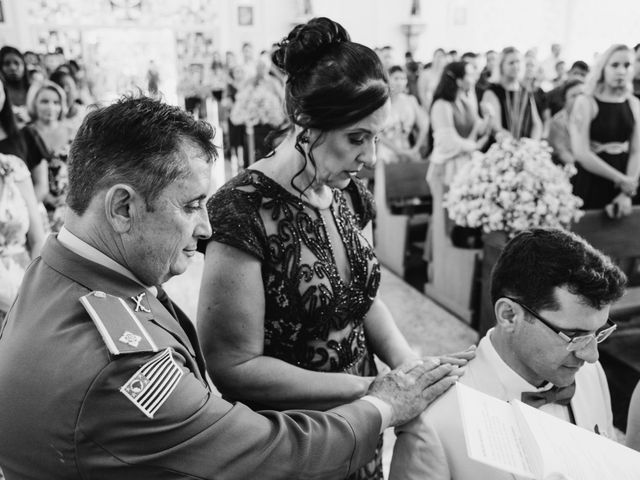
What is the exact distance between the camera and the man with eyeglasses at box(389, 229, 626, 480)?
1.51 m

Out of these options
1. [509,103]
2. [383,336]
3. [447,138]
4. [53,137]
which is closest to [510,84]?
[509,103]

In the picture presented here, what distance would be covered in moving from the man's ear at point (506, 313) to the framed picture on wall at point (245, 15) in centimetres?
1454

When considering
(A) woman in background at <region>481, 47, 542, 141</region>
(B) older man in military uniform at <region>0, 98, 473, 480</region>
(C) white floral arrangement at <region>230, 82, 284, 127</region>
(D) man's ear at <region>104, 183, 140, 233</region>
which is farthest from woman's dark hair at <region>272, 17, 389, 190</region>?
(C) white floral arrangement at <region>230, 82, 284, 127</region>

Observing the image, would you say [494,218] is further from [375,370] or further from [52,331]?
[52,331]

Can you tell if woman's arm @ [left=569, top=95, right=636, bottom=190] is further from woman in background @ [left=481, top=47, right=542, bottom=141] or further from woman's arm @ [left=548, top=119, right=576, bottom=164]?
woman's arm @ [left=548, top=119, right=576, bottom=164]

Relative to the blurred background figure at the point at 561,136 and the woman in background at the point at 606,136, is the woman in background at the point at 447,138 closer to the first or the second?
the woman in background at the point at 606,136

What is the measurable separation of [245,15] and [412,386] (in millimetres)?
14896

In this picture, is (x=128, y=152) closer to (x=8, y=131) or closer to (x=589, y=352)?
(x=589, y=352)

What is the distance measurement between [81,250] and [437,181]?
4095 mm

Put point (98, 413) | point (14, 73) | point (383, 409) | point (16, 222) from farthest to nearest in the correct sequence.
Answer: point (14, 73) → point (16, 222) → point (383, 409) → point (98, 413)

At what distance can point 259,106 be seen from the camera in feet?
25.1

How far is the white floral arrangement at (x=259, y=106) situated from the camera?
767cm

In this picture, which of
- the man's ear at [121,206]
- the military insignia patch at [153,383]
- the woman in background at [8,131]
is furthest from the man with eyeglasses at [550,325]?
the woman in background at [8,131]

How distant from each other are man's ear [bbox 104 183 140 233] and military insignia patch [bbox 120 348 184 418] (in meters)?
0.23
